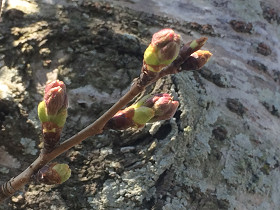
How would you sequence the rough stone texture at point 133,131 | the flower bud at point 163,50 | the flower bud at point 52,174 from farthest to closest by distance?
the rough stone texture at point 133,131, the flower bud at point 52,174, the flower bud at point 163,50

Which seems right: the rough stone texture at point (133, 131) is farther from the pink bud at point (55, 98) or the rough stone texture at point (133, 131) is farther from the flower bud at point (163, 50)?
the flower bud at point (163, 50)

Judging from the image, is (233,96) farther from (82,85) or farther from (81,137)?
(81,137)

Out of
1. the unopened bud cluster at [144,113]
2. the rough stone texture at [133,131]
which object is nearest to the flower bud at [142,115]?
the unopened bud cluster at [144,113]

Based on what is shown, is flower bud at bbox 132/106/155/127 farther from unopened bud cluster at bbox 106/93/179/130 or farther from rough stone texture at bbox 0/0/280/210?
rough stone texture at bbox 0/0/280/210

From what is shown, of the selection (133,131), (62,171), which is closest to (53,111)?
(62,171)

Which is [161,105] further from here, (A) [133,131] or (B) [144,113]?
(A) [133,131]

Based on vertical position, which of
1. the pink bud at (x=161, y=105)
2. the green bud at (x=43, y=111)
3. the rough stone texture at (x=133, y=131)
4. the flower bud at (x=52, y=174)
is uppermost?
the pink bud at (x=161, y=105)
